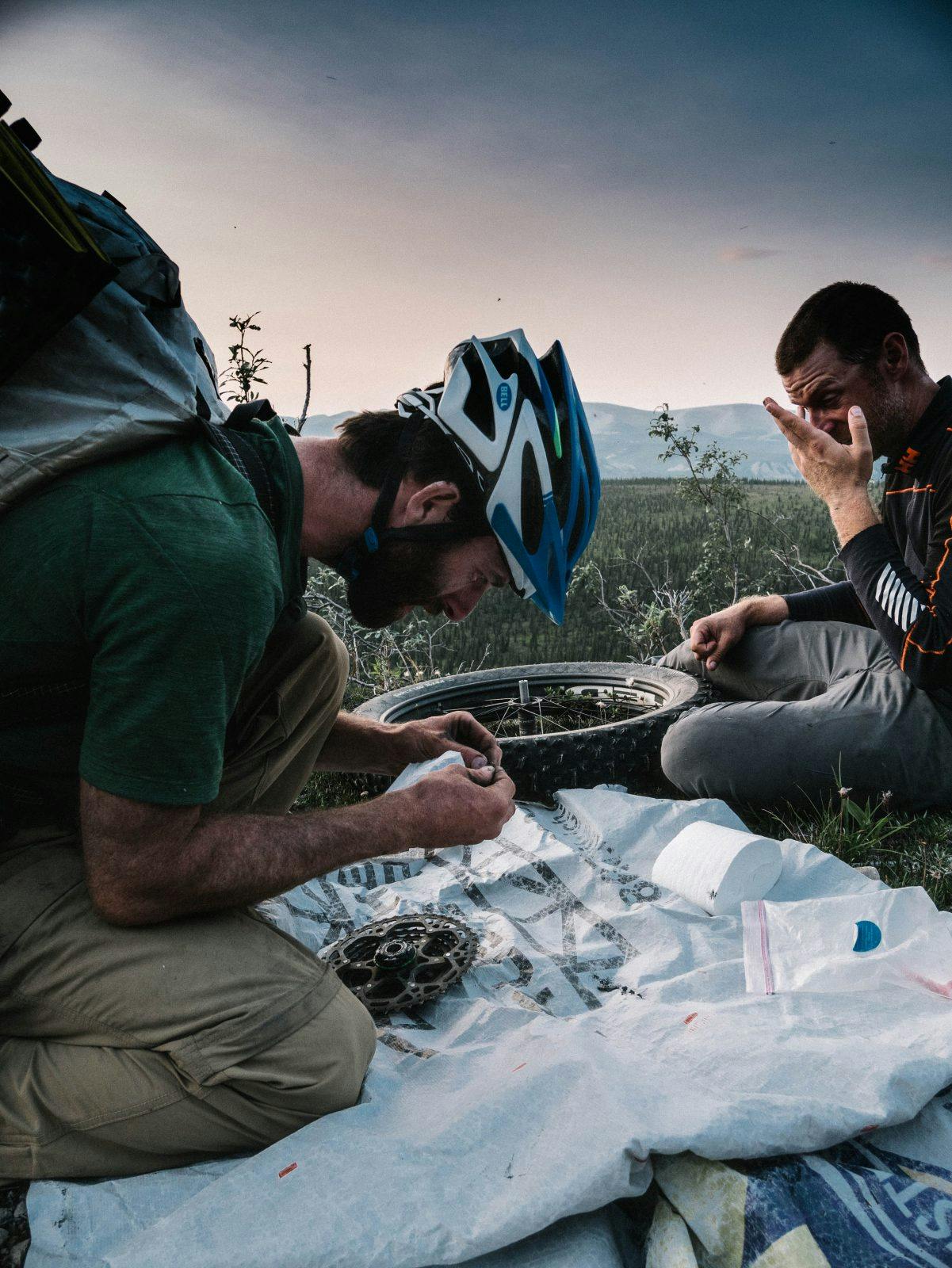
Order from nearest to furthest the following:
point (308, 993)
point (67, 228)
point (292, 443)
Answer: point (67, 228) → point (308, 993) → point (292, 443)

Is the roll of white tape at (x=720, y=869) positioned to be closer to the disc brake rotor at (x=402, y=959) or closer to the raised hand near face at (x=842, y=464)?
the disc brake rotor at (x=402, y=959)

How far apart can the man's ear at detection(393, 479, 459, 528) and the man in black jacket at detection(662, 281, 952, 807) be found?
1.73 meters

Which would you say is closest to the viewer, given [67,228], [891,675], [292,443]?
[67,228]

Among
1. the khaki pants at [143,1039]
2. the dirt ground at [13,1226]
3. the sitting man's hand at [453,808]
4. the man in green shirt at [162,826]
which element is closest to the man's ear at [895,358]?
the man in green shirt at [162,826]

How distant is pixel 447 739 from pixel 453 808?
71 centimetres

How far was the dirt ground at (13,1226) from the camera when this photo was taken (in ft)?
4.93

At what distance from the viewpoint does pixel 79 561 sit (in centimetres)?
160

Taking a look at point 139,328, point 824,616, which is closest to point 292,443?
point 139,328

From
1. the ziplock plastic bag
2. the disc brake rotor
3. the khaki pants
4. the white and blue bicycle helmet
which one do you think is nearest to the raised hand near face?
the white and blue bicycle helmet

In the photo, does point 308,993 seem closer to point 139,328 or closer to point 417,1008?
point 417,1008

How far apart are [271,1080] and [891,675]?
275 centimetres

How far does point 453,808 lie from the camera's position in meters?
2.18

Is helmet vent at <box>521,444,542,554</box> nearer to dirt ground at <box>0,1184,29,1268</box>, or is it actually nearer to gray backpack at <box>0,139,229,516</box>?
gray backpack at <box>0,139,229,516</box>

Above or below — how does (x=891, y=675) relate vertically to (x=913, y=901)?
above
